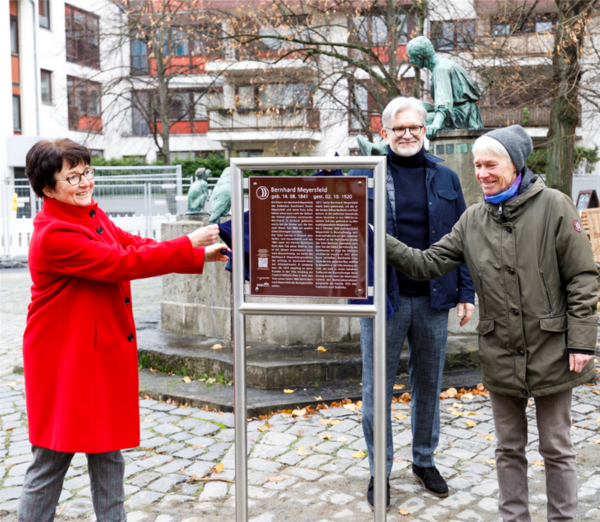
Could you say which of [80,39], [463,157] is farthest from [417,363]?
[80,39]

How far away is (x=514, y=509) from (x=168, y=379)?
372 centimetres

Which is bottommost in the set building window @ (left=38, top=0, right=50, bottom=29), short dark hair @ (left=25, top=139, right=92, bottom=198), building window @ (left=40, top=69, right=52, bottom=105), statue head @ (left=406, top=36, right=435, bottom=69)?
short dark hair @ (left=25, top=139, right=92, bottom=198)

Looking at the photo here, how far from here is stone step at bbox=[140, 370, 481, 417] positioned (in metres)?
5.27

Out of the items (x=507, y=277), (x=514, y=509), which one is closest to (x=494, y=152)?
(x=507, y=277)

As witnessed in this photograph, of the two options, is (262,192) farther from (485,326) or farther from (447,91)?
(447,91)

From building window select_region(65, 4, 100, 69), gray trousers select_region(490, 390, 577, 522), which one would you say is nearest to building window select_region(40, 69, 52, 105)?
building window select_region(65, 4, 100, 69)

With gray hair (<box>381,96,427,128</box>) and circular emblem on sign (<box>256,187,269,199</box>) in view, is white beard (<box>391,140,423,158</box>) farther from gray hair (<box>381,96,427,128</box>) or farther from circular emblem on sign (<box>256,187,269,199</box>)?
circular emblem on sign (<box>256,187,269,199</box>)

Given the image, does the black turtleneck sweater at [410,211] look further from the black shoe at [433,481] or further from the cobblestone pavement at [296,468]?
the cobblestone pavement at [296,468]

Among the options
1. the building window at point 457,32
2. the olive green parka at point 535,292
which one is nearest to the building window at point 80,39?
the building window at point 457,32

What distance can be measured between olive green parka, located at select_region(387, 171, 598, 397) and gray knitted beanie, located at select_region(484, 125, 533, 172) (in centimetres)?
10

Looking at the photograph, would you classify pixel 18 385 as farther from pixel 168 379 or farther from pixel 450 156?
pixel 450 156

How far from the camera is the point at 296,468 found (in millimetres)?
4195

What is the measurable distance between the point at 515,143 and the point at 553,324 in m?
0.80

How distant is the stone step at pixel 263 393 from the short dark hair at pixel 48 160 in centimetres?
284
